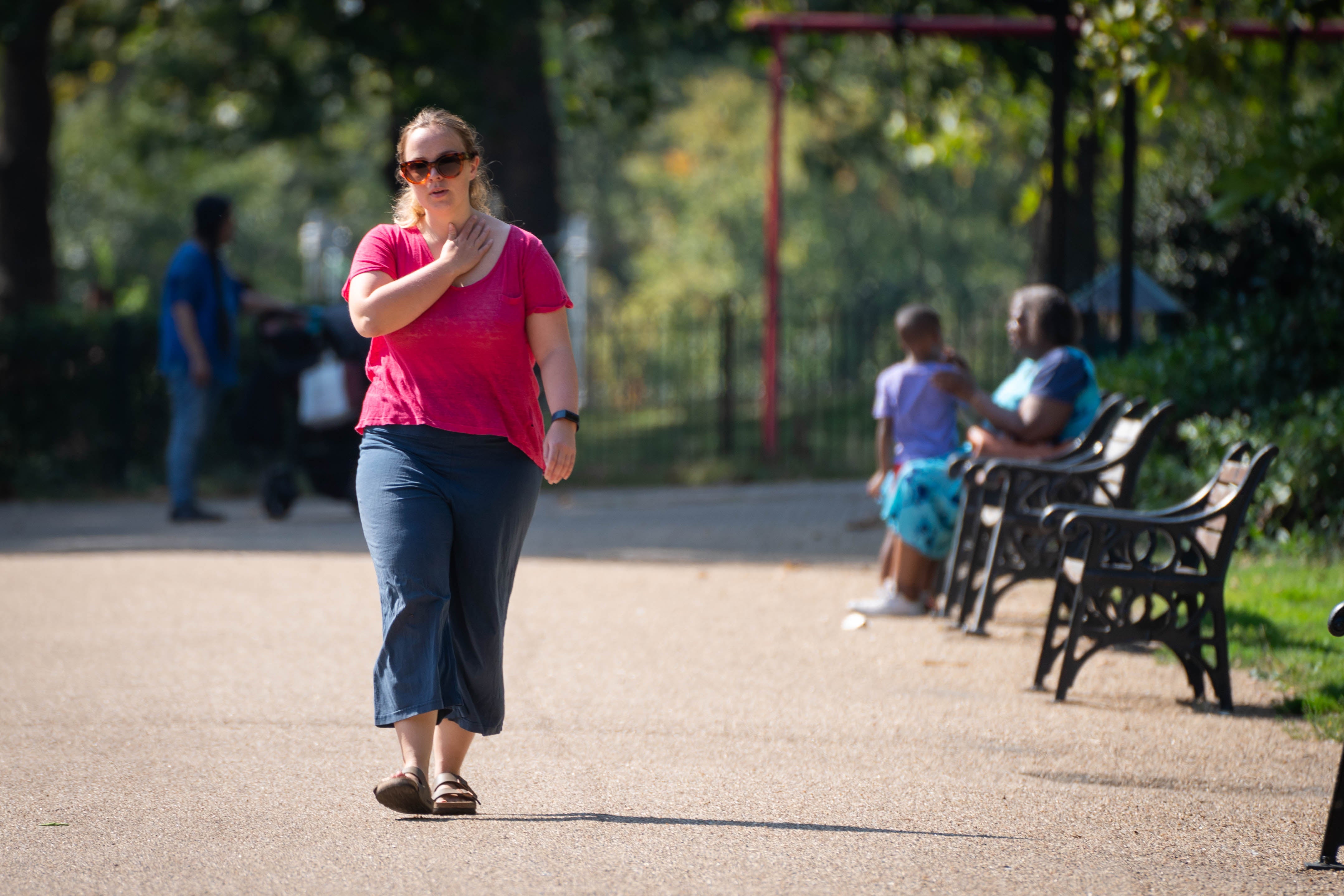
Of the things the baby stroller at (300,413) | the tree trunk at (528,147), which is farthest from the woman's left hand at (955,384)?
the tree trunk at (528,147)

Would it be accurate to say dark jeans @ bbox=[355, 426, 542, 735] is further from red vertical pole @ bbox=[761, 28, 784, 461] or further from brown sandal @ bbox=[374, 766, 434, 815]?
red vertical pole @ bbox=[761, 28, 784, 461]

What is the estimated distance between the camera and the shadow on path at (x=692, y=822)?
13.0 feet

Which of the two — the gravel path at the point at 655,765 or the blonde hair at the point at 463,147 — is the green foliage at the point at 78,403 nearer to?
the gravel path at the point at 655,765

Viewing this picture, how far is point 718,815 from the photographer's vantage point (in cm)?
411

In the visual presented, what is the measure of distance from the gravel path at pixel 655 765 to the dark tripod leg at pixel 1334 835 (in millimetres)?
79

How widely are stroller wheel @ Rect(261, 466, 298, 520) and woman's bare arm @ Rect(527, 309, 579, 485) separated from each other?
7.11 metres

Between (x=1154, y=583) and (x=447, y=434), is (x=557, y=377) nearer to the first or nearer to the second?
(x=447, y=434)

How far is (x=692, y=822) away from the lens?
4.05 metres

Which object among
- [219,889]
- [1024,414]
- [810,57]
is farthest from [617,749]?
[810,57]

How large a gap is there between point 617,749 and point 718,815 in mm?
770

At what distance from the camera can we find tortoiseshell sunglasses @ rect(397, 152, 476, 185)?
4.00 meters

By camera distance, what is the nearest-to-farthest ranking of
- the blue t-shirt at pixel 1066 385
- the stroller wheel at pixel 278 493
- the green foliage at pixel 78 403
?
the blue t-shirt at pixel 1066 385, the stroller wheel at pixel 278 493, the green foliage at pixel 78 403

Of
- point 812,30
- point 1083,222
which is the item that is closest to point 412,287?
point 812,30

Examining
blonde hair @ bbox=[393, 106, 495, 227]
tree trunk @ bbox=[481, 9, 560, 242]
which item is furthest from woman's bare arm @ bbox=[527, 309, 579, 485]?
tree trunk @ bbox=[481, 9, 560, 242]
